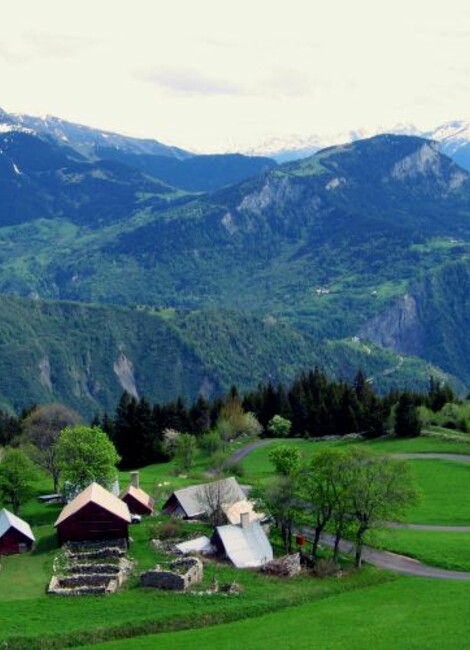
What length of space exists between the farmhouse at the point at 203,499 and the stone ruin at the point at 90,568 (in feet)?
41.0

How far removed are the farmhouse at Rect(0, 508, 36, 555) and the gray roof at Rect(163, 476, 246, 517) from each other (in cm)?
1788

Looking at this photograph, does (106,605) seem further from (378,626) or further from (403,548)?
(403,548)

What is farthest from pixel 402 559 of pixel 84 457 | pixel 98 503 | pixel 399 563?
pixel 84 457

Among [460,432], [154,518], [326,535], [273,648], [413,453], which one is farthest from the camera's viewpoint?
[460,432]

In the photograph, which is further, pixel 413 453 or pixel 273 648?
pixel 413 453

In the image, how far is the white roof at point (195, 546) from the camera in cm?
8100

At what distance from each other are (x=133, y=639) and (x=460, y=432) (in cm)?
10135

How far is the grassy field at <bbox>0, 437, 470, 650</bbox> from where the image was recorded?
59250 mm

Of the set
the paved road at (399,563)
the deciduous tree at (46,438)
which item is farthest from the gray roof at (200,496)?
the deciduous tree at (46,438)

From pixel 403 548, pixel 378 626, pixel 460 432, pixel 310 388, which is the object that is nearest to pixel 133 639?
pixel 378 626

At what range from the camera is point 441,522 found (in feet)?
312

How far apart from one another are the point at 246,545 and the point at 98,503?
51.4 ft

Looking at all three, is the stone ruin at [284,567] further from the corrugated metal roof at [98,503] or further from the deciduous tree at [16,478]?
the deciduous tree at [16,478]

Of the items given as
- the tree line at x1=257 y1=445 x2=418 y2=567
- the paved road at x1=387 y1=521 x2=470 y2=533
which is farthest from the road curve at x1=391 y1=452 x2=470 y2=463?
the tree line at x1=257 y1=445 x2=418 y2=567
